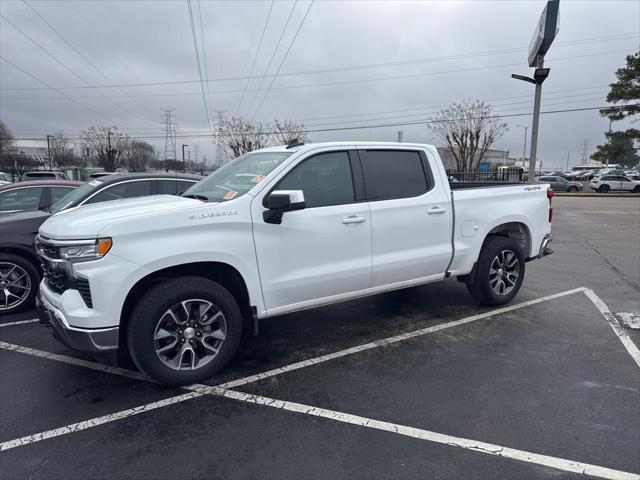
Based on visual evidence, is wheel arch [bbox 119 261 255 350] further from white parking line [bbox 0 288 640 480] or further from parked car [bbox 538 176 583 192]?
parked car [bbox 538 176 583 192]

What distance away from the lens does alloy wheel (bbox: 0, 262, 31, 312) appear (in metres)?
5.10

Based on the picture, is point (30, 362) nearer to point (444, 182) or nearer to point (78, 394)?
point (78, 394)

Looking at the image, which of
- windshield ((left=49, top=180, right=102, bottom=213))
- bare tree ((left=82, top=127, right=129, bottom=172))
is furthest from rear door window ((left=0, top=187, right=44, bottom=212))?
bare tree ((left=82, top=127, right=129, bottom=172))

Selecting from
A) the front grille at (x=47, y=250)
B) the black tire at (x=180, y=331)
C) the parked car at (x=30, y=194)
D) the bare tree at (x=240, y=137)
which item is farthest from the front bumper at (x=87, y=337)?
the bare tree at (x=240, y=137)

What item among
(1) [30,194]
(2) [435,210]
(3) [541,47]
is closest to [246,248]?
(2) [435,210]

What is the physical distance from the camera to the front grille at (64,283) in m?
3.05

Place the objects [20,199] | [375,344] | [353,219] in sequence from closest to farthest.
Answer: [353,219], [375,344], [20,199]

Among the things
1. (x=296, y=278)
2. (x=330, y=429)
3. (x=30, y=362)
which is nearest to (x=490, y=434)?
(x=330, y=429)

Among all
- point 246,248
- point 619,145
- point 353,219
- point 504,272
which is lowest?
point 504,272

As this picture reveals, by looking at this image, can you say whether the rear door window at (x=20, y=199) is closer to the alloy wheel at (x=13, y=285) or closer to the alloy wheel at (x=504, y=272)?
the alloy wheel at (x=13, y=285)

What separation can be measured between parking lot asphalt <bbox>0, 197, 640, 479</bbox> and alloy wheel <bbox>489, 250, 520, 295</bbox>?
0.45 metres

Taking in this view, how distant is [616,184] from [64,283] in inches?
1715

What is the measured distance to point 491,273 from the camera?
525 cm

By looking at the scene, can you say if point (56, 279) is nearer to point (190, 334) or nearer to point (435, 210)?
point (190, 334)
